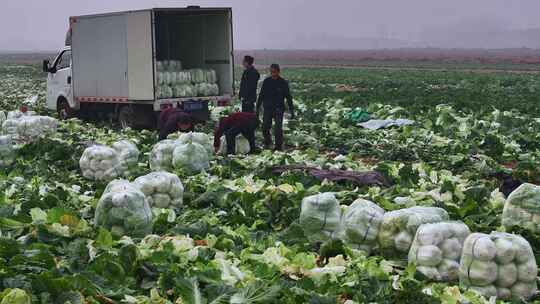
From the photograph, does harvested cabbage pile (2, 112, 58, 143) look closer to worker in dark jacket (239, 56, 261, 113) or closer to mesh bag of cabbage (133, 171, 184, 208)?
worker in dark jacket (239, 56, 261, 113)

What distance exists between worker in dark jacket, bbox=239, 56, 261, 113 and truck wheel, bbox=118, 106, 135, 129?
3076 mm

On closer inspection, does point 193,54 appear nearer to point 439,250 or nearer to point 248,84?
point 248,84

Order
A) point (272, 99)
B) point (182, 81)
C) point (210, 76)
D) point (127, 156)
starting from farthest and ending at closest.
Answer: point (210, 76) → point (182, 81) → point (272, 99) → point (127, 156)

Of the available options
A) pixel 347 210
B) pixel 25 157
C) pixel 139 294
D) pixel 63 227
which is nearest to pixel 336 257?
pixel 347 210

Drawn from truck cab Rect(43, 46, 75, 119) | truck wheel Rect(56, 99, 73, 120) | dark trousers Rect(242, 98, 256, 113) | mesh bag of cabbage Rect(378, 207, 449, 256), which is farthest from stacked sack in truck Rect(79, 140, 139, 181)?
truck wheel Rect(56, 99, 73, 120)

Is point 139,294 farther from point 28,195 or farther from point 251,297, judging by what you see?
point 28,195

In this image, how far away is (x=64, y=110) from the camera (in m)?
22.9

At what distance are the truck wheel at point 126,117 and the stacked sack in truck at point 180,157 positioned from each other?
23.3 feet

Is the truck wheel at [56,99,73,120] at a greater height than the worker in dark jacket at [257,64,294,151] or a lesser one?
lesser

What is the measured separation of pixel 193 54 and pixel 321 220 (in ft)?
45.1

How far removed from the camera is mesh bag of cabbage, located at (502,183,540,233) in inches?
328

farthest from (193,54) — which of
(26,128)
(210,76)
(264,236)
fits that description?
(264,236)

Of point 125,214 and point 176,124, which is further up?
point 176,124

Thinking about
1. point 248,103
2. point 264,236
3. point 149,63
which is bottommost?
point 264,236
